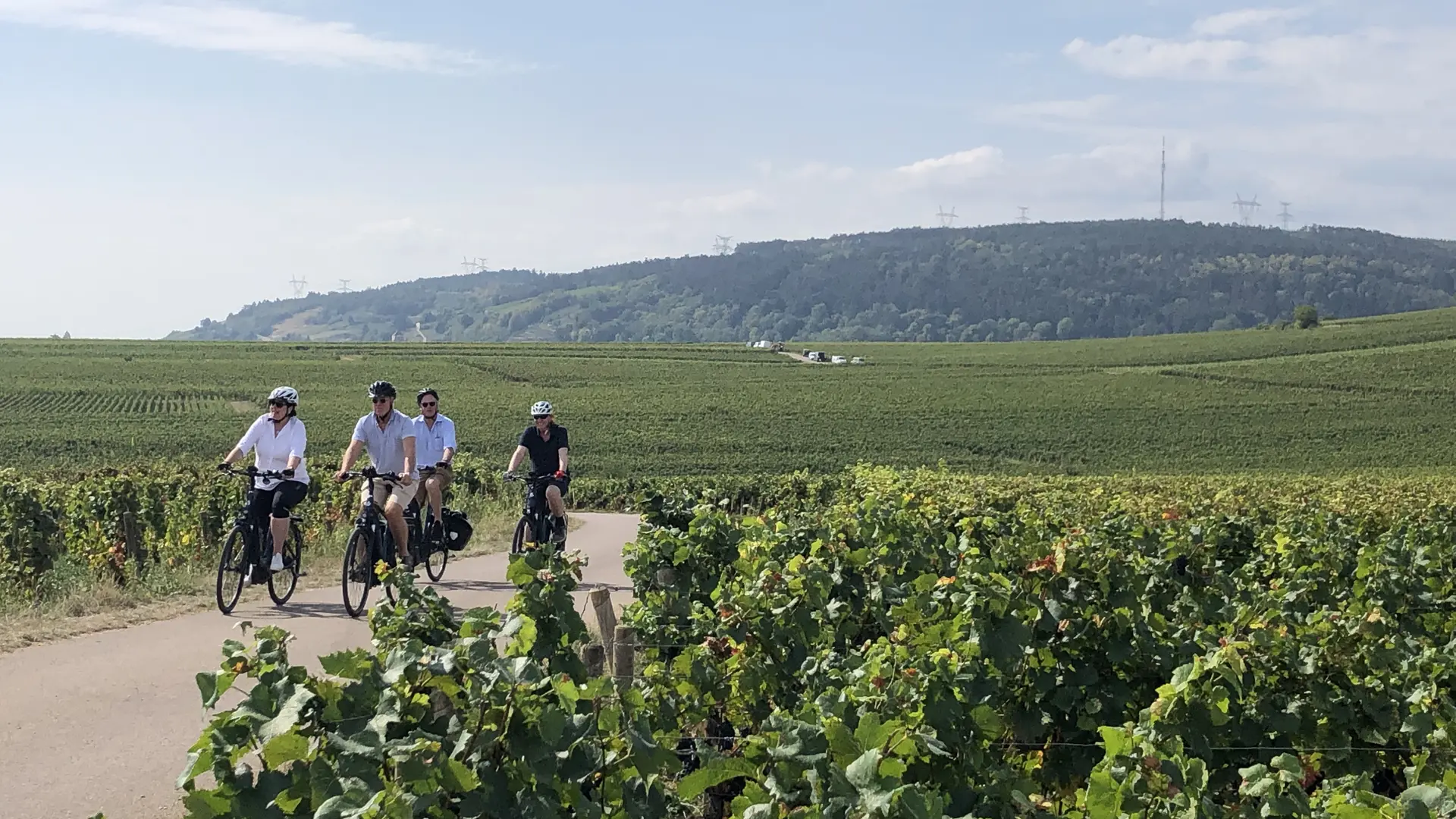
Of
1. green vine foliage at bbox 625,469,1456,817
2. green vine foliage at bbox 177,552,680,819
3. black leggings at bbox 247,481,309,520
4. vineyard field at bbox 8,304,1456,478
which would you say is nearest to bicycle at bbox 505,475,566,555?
black leggings at bbox 247,481,309,520

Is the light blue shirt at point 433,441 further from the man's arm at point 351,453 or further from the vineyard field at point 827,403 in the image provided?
the vineyard field at point 827,403

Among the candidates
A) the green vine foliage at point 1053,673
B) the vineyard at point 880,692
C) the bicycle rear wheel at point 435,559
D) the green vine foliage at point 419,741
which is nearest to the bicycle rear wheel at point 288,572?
the bicycle rear wheel at point 435,559

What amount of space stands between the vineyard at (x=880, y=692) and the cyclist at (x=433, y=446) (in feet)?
10.9

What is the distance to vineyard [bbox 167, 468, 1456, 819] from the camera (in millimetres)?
3193

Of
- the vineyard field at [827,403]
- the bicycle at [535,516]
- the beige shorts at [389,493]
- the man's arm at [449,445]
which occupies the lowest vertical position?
the vineyard field at [827,403]

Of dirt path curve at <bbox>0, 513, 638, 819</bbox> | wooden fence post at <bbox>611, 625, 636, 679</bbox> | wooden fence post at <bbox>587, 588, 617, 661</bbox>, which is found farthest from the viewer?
wooden fence post at <bbox>587, 588, 617, 661</bbox>

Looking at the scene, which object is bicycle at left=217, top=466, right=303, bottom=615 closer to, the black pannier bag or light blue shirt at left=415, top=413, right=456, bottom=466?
light blue shirt at left=415, top=413, right=456, bottom=466

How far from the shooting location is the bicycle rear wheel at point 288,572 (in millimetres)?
12133

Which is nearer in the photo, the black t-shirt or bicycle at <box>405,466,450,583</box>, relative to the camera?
bicycle at <box>405,466,450,583</box>

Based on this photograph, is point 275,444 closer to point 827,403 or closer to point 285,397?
point 285,397

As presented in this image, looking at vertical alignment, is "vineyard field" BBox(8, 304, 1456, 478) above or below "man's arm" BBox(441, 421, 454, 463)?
below

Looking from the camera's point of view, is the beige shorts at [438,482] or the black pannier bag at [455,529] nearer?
the beige shorts at [438,482]

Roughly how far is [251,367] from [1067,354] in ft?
207

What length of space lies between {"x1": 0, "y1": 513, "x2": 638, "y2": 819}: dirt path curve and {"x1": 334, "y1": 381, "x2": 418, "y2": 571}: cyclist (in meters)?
0.91
